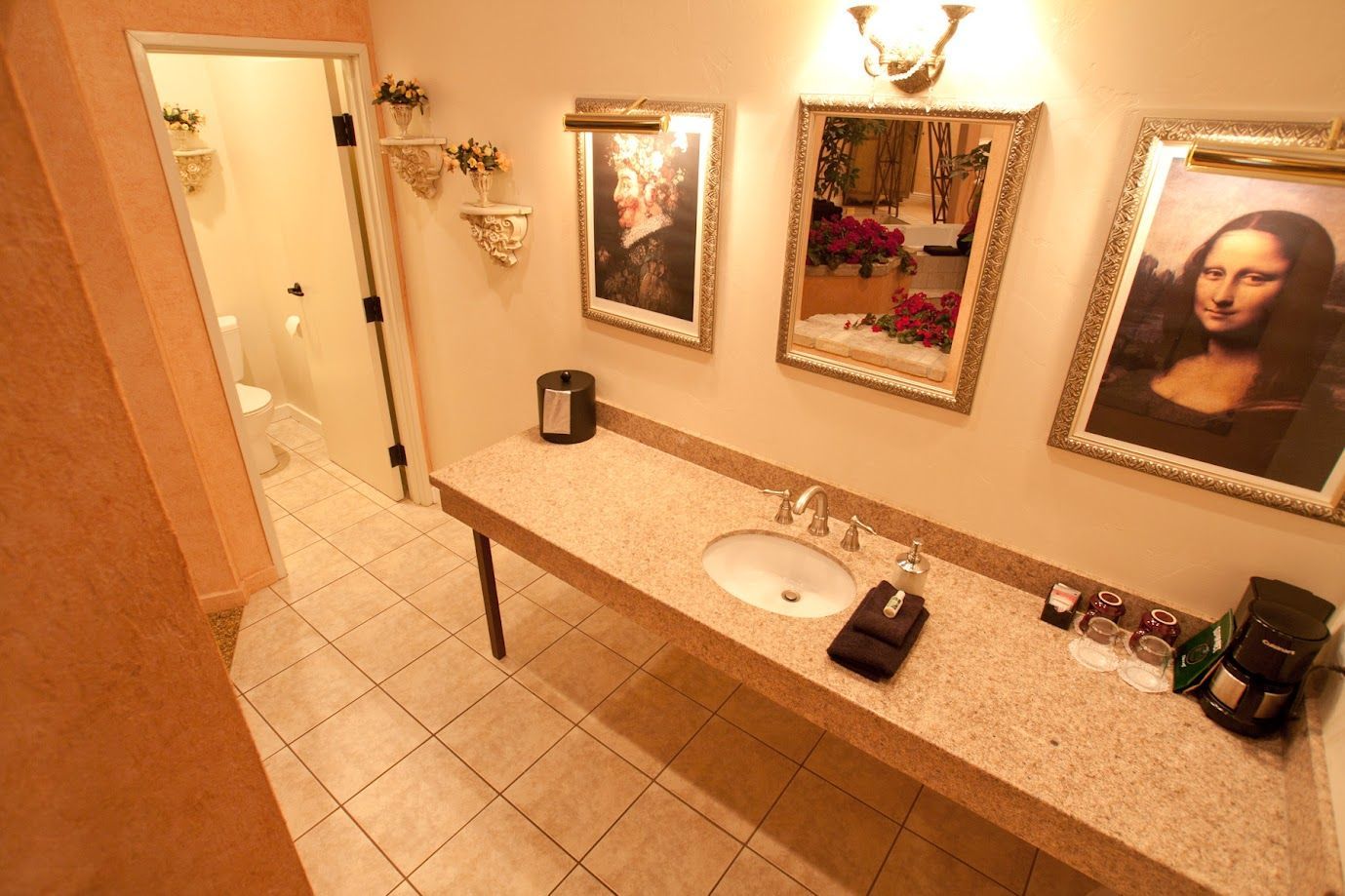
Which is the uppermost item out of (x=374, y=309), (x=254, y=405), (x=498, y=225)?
(x=498, y=225)

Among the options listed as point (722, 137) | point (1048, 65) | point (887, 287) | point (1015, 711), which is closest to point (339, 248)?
point (722, 137)

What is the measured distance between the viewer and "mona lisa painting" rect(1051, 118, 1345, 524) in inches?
46.4

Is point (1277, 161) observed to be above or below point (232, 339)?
above

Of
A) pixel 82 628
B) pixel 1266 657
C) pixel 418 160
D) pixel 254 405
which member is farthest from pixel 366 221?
pixel 1266 657

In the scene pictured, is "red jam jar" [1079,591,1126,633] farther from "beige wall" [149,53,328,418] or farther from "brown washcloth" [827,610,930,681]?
"beige wall" [149,53,328,418]

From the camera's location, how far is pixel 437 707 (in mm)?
2359

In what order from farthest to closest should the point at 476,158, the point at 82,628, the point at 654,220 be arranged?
1. the point at 476,158
2. the point at 654,220
3. the point at 82,628

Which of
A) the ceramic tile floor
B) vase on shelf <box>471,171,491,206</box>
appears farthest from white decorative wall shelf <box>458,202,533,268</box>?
the ceramic tile floor

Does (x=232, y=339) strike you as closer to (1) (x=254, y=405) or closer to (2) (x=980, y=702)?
(1) (x=254, y=405)

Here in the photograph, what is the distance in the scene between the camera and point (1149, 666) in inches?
59.2

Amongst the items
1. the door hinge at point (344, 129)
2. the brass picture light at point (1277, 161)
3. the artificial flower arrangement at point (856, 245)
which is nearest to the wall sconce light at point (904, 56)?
the artificial flower arrangement at point (856, 245)

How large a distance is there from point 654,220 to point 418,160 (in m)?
1.10

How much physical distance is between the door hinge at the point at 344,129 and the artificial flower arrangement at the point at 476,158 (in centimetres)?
74

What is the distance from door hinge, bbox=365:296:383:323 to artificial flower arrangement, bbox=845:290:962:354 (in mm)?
2259
